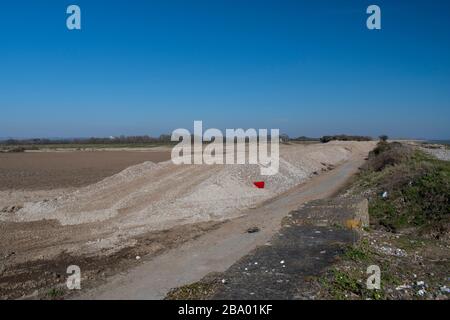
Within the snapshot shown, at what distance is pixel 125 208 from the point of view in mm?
18219

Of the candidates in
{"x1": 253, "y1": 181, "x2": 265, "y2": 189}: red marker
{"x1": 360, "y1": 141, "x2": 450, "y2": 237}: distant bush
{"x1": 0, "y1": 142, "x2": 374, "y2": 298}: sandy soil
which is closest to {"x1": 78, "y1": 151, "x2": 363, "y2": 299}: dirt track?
{"x1": 0, "y1": 142, "x2": 374, "y2": 298}: sandy soil

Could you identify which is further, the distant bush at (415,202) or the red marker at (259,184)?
the red marker at (259,184)

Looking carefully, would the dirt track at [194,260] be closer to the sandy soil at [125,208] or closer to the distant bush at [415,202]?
the sandy soil at [125,208]

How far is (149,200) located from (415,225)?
1124cm

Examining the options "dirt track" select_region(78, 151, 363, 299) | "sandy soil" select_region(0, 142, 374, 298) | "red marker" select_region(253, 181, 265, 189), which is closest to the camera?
"dirt track" select_region(78, 151, 363, 299)

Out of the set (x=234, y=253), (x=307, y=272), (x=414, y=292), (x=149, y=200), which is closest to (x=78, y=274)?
(x=234, y=253)

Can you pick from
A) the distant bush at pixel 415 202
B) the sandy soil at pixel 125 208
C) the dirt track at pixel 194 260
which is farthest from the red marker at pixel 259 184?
the distant bush at pixel 415 202

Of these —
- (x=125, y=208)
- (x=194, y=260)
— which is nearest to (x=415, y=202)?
(x=194, y=260)

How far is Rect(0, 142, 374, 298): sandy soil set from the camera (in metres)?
12.9

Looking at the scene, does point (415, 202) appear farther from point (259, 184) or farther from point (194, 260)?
point (259, 184)

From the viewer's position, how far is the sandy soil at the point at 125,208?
12852 millimetres

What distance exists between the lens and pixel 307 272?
7.37m

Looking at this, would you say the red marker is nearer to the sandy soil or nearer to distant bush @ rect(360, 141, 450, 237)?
the sandy soil

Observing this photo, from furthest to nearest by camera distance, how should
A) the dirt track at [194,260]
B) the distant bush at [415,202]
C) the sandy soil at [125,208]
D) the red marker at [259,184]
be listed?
the red marker at [259,184], the distant bush at [415,202], the sandy soil at [125,208], the dirt track at [194,260]
